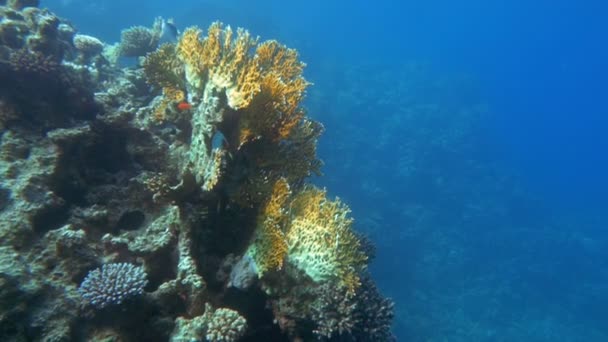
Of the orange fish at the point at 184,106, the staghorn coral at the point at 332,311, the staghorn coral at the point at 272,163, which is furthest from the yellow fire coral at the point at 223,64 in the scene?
the staghorn coral at the point at 332,311

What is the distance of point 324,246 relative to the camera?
4.26m

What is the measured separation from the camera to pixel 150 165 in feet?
19.3

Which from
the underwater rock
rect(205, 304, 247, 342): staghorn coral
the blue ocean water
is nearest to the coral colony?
rect(205, 304, 247, 342): staghorn coral

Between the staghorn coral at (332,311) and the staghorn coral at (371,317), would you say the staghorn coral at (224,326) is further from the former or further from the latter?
the staghorn coral at (371,317)

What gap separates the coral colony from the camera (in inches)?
163

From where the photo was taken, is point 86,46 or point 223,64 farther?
point 86,46

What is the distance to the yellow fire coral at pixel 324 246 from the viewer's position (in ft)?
13.9

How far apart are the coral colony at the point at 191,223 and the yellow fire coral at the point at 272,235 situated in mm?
15

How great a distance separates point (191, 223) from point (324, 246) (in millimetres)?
1643

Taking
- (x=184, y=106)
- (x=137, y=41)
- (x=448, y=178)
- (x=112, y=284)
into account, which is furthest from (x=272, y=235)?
(x=448, y=178)

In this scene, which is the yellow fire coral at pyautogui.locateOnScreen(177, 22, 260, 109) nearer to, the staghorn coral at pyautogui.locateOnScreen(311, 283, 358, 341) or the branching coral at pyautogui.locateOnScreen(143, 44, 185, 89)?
the branching coral at pyautogui.locateOnScreen(143, 44, 185, 89)

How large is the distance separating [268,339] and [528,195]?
110 ft

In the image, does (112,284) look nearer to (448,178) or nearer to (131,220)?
(131,220)

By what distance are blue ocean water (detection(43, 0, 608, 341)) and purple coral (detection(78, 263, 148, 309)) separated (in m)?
17.2
